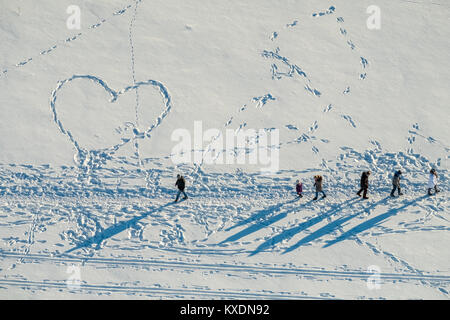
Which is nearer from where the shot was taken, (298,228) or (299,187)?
(298,228)

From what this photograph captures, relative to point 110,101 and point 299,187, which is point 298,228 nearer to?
point 299,187

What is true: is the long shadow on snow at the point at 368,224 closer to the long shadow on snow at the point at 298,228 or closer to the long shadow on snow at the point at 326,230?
the long shadow on snow at the point at 326,230

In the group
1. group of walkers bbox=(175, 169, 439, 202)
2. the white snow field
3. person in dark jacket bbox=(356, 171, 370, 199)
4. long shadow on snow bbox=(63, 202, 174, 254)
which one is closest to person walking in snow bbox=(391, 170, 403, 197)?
group of walkers bbox=(175, 169, 439, 202)

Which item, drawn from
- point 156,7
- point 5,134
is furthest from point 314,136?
point 5,134

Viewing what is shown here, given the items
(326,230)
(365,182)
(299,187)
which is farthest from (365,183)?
(299,187)

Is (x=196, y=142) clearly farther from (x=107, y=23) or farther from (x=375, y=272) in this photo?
(x=375, y=272)
